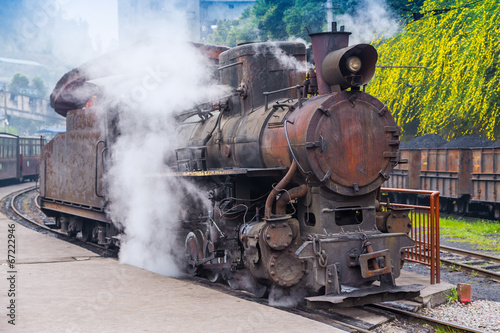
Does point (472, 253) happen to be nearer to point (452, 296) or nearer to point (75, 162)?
point (452, 296)

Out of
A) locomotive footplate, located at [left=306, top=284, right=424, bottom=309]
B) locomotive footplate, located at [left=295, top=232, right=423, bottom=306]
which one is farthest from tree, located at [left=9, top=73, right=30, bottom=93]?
locomotive footplate, located at [left=306, top=284, right=424, bottom=309]

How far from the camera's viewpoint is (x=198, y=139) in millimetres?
8438

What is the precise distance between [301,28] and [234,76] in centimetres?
1125

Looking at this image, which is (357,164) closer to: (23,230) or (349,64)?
(349,64)

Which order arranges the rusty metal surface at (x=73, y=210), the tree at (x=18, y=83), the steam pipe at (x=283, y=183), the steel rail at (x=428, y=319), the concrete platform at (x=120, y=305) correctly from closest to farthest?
the concrete platform at (x=120, y=305)
the steel rail at (x=428, y=319)
the steam pipe at (x=283, y=183)
the rusty metal surface at (x=73, y=210)
the tree at (x=18, y=83)

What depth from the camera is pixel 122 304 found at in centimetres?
618

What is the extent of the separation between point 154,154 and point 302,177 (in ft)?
12.1

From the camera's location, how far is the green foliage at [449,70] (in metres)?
16.5

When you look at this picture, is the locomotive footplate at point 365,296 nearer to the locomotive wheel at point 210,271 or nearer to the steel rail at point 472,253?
the locomotive wheel at point 210,271

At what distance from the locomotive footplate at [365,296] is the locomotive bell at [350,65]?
89.3 inches

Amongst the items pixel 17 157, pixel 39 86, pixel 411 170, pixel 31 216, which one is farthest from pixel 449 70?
pixel 39 86

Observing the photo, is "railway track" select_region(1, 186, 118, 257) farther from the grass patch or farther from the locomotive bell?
the grass patch

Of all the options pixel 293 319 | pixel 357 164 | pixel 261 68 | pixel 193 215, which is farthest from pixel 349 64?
pixel 193 215

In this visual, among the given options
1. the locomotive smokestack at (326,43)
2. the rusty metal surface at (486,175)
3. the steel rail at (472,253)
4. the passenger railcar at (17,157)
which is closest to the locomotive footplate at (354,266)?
the locomotive smokestack at (326,43)
